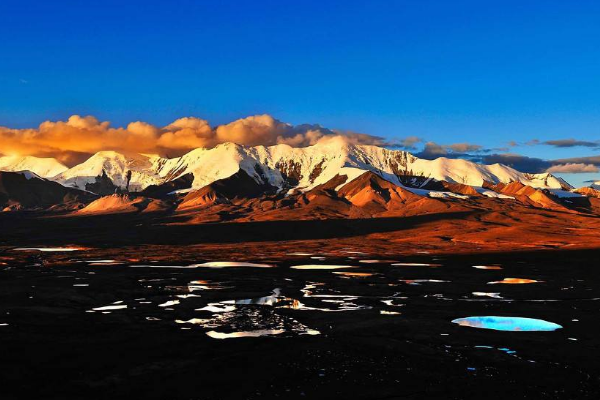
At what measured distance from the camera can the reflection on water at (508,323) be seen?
41938mm

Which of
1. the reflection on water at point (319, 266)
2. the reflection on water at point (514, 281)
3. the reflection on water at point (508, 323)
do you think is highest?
the reflection on water at point (508, 323)

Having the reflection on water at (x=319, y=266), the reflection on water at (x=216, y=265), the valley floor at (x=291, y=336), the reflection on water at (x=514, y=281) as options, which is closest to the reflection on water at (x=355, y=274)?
the valley floor at (x=291, y=336)

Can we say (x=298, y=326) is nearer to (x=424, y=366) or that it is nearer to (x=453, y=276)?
(x=424, y=366)

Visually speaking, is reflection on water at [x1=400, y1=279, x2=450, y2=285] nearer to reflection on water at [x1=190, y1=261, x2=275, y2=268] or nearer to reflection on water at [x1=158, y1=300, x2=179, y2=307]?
reflection on water at [x1=190, y1=261, x2=275, y2=268]

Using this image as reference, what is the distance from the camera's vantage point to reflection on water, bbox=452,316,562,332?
4194 cm

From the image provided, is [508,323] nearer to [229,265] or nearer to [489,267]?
[489,267]

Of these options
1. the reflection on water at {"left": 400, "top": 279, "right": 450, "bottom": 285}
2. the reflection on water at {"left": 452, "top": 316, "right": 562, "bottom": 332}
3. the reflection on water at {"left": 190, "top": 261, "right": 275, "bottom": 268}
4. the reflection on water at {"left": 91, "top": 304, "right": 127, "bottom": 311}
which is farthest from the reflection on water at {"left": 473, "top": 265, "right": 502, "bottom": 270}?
the reflection on water at {"left": 91, "top": 304, "right": 127, "bottom": 311}

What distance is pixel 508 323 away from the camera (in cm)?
4409

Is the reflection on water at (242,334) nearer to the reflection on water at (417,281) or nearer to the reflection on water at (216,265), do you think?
the reflection on water at (417,281)

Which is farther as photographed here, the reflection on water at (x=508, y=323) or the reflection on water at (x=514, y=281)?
the reflection on water at (x=514, y=281)

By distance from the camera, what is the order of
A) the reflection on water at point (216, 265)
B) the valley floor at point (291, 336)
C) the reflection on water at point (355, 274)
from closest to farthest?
the valley floor at point (291, 336)
the reflection on water at point (355, 274)
the reflection on water at point (216, 265)

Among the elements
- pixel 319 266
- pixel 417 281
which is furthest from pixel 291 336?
pixel 319 266

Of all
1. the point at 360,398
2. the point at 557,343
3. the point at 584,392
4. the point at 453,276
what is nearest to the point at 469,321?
the point at 557,343


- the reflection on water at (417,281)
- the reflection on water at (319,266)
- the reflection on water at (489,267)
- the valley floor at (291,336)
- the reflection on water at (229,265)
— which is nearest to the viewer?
the valley floor at (291,336)
